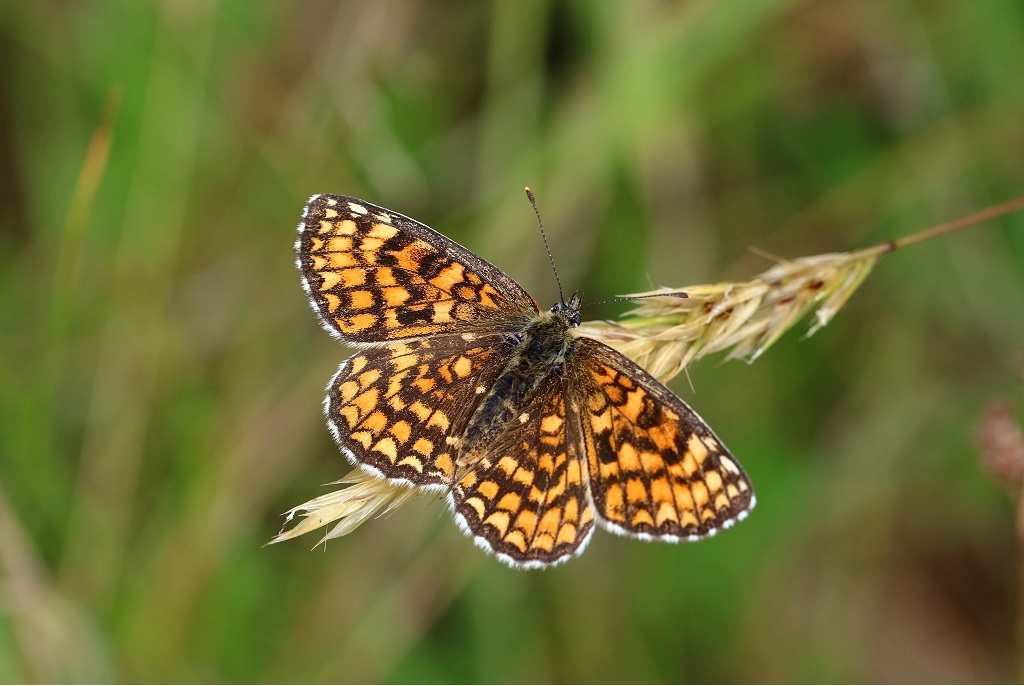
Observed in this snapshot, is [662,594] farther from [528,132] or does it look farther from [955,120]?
[955,120]

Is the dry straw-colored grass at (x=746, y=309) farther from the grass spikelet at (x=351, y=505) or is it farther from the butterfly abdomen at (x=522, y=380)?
the butterfly abdomen at (x=522, y=380)

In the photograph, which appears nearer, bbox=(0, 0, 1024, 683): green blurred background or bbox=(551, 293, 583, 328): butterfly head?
bbox=(551, 293, 583, 328): butterfly head

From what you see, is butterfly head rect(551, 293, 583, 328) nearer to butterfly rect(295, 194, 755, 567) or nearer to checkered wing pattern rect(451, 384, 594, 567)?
butterfly rect(295, 194, 755, 567)

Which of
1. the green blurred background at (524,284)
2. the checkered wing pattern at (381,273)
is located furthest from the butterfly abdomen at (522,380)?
the green blurred background at (524,284)

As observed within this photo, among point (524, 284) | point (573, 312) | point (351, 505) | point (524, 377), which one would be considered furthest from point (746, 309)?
point (524, 284)

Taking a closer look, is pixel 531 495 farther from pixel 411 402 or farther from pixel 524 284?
pixel 524 284

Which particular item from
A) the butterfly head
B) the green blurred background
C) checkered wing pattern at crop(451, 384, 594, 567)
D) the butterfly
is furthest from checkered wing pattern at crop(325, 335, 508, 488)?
the green blurred background
